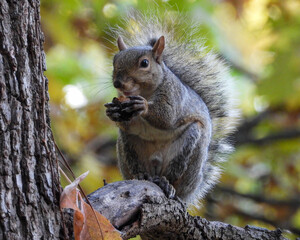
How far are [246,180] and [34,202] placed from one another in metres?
4.76

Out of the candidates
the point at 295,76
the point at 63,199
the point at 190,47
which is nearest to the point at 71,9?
the point at 190,47

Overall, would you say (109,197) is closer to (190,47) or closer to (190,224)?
(190,224)

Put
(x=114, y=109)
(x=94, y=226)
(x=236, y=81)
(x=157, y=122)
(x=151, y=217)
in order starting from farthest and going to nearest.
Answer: (x=236, y=81)
(x=157, y=122)
(x=114, y=109)
(x=151, y=217)
(x=94, y=226)

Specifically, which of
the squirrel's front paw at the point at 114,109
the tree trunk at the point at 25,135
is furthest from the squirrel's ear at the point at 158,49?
the tree trunk at the point at 25,135

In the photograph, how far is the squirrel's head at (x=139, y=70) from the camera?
2.92m

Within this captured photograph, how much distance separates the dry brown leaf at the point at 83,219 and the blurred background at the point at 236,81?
1.45 meters

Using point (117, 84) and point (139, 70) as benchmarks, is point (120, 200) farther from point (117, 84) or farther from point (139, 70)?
point (139, 70)

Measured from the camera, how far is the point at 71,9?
3725 mm

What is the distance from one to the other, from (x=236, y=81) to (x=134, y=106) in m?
1.82

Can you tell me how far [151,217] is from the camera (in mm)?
2178

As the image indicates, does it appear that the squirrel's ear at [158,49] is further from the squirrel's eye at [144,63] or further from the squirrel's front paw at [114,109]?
the squirrel's front paw at [114,109]

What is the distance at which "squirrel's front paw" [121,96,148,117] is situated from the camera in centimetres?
269

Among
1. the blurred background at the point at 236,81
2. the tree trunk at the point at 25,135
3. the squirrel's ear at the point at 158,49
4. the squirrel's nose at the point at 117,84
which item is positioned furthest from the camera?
the blurred background at the point at 236,81

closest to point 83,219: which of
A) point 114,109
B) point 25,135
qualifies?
point 25,135
